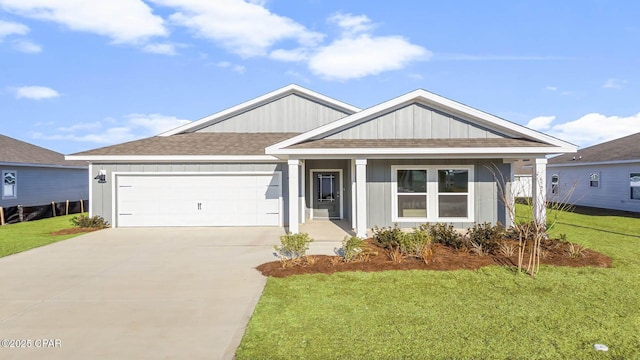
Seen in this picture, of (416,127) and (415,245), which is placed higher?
(416,127)

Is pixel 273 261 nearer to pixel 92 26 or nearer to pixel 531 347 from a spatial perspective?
pixel 531 347

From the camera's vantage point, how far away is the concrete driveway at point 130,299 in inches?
161

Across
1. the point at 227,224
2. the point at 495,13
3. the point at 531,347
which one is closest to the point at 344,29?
the point at 495,13

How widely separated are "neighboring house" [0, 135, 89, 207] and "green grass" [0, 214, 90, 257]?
2.43 m

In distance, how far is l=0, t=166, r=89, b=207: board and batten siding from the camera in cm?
1764

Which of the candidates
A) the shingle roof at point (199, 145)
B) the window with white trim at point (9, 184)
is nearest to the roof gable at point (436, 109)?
the shingle roof at point (199, 145)

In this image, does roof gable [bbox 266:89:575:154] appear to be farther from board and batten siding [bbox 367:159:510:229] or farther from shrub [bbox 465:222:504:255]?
shrub [bbox 465:222:504:255]

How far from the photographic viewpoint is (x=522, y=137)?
11.1m

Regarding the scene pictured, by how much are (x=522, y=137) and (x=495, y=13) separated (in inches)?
191

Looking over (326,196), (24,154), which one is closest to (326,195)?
(326,196)

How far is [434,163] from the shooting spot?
39.9ft

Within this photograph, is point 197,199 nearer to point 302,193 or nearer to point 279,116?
point 302,193

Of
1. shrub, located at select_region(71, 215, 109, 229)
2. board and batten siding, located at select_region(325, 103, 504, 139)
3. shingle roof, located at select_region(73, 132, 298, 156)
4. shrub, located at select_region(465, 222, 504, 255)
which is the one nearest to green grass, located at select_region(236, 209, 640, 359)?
shrub, located at select_region(465, 222, 504, 255)

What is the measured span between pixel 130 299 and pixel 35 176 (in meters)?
17.6
